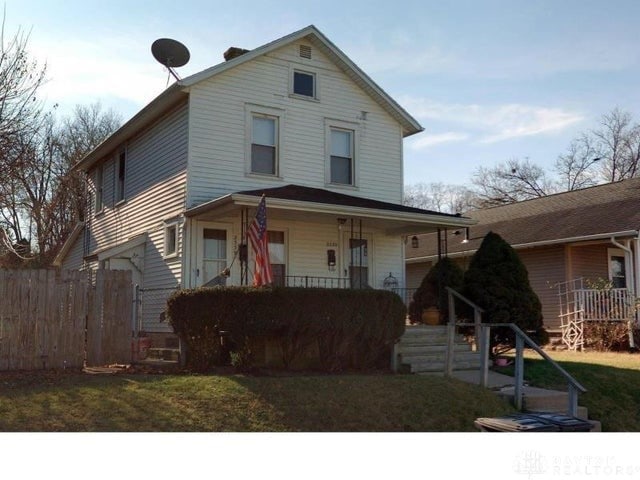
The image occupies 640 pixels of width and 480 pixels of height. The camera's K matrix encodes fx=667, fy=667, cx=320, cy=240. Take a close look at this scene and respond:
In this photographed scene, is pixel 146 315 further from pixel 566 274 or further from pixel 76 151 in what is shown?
pixel 76 151

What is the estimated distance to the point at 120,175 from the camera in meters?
19.2

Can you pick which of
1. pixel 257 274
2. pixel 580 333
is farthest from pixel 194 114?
pixel 580 333

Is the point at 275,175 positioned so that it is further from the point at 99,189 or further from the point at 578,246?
the point at 578,246

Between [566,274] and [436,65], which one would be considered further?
[566,274]

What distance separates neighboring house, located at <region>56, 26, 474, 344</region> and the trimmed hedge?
101 inches

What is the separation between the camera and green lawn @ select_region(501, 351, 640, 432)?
10.6 metres

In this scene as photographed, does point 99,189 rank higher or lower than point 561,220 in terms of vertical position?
higher

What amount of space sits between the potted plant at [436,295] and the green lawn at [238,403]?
4689mm

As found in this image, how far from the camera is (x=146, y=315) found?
1612 cm

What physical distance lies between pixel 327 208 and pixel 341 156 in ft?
12.3

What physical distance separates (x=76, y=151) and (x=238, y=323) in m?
29.4

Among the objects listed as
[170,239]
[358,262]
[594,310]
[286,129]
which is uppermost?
[286,129]

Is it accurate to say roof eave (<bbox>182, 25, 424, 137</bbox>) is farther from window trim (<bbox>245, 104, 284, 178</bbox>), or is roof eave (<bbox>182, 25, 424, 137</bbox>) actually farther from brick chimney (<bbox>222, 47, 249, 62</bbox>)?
brick chimney (<bbox>222, 47, 249, 62</bbox>)

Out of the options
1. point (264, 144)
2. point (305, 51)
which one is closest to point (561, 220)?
point (305, 51)
